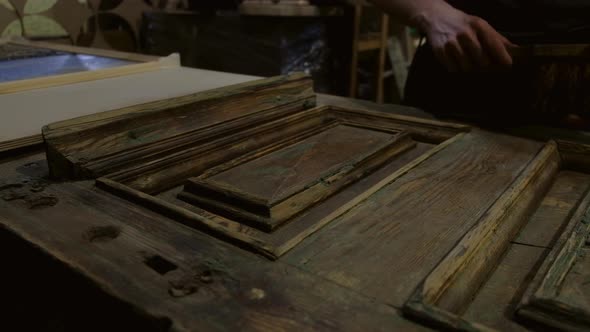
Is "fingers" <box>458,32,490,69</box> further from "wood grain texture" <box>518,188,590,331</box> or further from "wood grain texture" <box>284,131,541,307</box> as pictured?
"wood grain texture" <box>518,188,590,331</box>

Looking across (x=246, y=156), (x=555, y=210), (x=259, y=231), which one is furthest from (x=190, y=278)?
(x=555, y=210)

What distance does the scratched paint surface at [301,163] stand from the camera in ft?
3.33

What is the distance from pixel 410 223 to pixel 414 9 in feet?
3.51

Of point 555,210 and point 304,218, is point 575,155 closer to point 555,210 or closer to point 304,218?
point 555,210

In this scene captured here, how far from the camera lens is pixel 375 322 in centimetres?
59

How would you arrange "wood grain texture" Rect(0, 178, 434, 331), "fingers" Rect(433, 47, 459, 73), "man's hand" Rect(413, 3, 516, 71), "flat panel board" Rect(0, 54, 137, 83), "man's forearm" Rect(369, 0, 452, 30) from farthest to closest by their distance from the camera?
"flat panel board" Rect(0, 54, 137, 83) < "man's forearm" Rect(369, 0, 452, 30) < "fingers" Rect(433, 47, 459, 73) < "man's hand" Rect(413, 3, 516, 71) < "wood grain texture" Rect(0, 178, 434, 331)

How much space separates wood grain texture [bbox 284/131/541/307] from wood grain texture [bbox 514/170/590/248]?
8 cm

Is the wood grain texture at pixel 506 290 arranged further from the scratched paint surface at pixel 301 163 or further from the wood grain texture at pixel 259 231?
the scratched paint surface at pixel 301 163

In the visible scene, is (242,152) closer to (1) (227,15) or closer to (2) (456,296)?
(2) (456,296)

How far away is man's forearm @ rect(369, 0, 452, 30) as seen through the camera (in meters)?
1.59

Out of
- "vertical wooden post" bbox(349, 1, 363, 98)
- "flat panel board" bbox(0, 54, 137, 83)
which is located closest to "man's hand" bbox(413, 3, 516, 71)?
"flat panel board" bbox(0, 54, 137, 83)

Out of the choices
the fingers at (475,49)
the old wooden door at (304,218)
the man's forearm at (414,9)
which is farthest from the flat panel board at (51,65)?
the fingers at (475,49)

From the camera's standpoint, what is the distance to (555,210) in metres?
0.98

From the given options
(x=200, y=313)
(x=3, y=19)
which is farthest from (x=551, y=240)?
(x=3, y=19)
